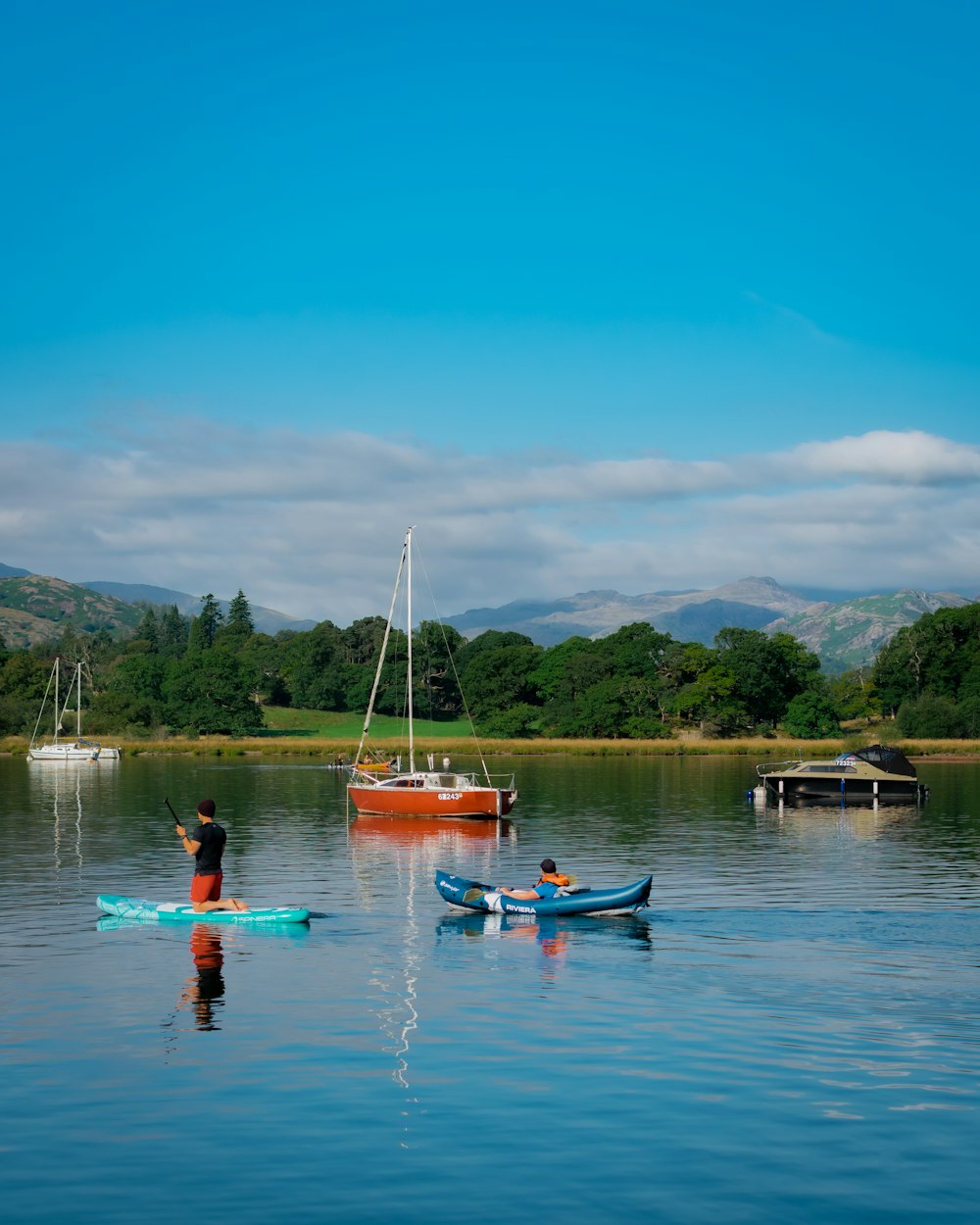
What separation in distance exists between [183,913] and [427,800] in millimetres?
33023

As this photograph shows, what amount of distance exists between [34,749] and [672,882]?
4160 inches

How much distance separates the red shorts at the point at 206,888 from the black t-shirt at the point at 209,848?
0.12 m

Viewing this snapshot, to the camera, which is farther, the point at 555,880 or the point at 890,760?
the point at 890,760

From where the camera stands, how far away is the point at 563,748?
141000 millimetres

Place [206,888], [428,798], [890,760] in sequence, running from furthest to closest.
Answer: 1. [890,760]
2. [428,798]
3. [206,888]

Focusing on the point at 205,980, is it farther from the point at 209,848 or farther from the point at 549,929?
the point at 549,929

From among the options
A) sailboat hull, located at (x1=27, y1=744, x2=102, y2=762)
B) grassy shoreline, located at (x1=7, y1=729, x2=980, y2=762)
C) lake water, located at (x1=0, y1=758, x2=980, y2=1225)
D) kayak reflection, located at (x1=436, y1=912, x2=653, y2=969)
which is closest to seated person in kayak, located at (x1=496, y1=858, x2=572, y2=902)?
kayak reflection, located at (x1=436, y1=912, x2=653, y2=969)

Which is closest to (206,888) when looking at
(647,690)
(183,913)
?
(183,913)

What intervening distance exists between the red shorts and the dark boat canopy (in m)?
59.3

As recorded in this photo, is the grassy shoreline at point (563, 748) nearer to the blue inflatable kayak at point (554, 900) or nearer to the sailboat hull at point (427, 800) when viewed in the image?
the sailboat hull at point (427, 800)

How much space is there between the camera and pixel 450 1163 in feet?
49.1

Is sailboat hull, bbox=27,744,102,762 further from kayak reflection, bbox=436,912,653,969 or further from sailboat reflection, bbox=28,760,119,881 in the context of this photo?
kayak reflection, bbox=436,912,653,969

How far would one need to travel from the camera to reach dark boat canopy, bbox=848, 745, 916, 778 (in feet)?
269

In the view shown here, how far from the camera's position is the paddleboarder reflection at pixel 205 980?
22812 mm
